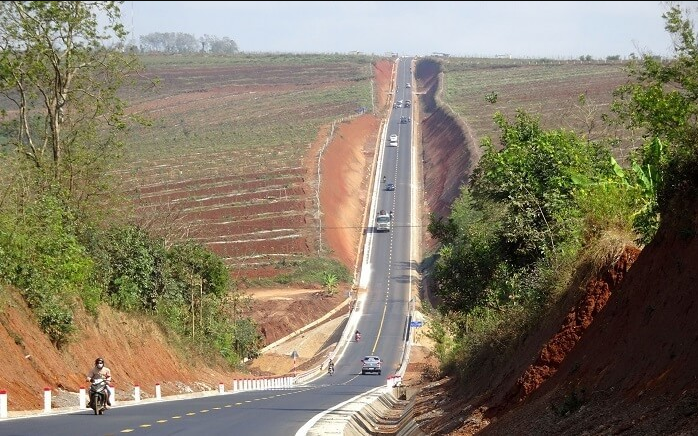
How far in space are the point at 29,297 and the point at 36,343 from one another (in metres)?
2.00

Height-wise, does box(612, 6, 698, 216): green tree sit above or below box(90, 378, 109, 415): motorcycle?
above

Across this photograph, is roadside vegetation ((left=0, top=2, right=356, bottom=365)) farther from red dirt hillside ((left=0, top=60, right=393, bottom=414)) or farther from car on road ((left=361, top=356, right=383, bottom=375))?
car on road ((left=361, top=356, right=383, bottom=375))

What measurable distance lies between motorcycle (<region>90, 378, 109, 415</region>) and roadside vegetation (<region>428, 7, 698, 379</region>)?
909 centimetres

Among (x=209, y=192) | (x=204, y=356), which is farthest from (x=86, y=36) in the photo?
(x=209, y=192)

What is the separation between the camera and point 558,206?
3075cm

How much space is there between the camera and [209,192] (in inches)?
4537

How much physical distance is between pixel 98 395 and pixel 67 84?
2198 cm

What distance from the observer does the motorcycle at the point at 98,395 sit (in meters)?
24.1

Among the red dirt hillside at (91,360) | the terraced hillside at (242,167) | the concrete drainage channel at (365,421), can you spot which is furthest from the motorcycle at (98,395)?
the terraced hillside at (242,167)

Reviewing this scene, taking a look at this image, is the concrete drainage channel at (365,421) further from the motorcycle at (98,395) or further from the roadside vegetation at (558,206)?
the motorcycle at (98,395)

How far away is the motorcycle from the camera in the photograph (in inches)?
950

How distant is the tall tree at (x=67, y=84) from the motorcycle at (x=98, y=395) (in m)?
17.3

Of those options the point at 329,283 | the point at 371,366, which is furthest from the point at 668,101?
the point at 329,283

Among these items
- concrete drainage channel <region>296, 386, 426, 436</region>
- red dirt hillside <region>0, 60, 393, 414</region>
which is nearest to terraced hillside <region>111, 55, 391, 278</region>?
red dirt hillside <region>0, 60, 393, 414</region>
